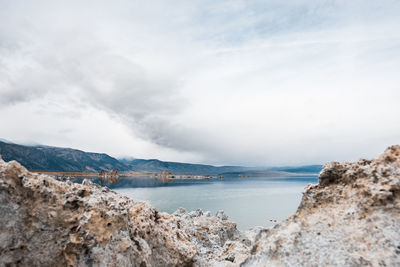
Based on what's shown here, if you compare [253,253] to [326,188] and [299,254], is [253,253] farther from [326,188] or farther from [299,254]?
[326,188]

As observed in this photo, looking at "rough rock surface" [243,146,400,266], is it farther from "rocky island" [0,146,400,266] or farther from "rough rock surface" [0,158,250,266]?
"rough rock surface" [0,158,250,266]

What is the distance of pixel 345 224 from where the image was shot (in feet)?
13.3

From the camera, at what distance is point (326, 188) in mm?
4848

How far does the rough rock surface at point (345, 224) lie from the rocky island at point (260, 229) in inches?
0.5

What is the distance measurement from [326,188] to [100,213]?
4.36m

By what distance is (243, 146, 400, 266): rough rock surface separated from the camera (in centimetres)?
365

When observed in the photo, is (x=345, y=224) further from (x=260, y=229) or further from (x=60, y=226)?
(x=60, y=226)

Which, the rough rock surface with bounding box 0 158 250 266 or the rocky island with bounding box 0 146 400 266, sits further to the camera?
the rough rock surface with bounding box 0 158 250 266

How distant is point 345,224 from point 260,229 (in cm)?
139

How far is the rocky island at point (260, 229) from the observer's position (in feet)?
12.5

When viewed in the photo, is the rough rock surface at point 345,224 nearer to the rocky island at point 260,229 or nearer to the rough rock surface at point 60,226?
the rocky island at point 260,229

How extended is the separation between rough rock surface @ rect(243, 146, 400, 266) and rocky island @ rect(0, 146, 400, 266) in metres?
0.01

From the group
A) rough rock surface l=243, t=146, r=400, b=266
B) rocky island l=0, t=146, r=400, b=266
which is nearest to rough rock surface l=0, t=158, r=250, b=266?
rocky island l=0, t=146, r=400, b=266

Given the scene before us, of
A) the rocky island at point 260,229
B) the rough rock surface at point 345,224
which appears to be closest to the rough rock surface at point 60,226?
the rocky island at point 260,229
